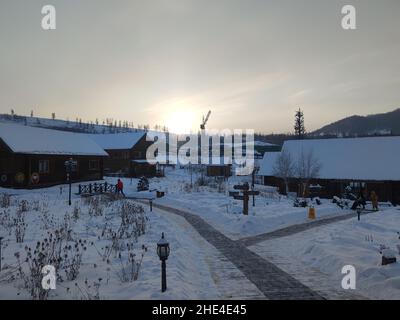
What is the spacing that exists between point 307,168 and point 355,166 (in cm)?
465

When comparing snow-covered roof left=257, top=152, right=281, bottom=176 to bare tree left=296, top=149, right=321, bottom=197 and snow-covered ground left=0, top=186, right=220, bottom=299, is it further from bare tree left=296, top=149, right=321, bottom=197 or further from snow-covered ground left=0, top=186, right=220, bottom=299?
snow-covered ground left=0, top=186, right=220, bottom=299

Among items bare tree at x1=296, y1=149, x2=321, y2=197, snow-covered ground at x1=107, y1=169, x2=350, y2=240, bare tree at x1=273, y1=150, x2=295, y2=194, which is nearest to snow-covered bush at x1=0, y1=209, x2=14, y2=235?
snow-covered ground at x1=107, y1=169, x2=350, y2=240

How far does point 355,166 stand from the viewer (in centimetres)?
3612

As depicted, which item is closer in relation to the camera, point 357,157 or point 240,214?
point 240,214

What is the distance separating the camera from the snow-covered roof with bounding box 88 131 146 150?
58.7m

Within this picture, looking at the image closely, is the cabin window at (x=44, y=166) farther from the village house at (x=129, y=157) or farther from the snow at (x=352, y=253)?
the snow at (x=352, y=253)

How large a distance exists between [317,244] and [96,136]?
58.3 meters

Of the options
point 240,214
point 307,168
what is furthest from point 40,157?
point 307,168

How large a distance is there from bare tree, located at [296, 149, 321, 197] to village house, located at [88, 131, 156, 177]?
27032mm

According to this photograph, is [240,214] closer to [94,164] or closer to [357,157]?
[357,157]

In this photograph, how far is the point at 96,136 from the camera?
65562mm

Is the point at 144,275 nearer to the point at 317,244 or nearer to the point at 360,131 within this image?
the point at 317,244

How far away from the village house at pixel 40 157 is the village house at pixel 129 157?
11.8m
